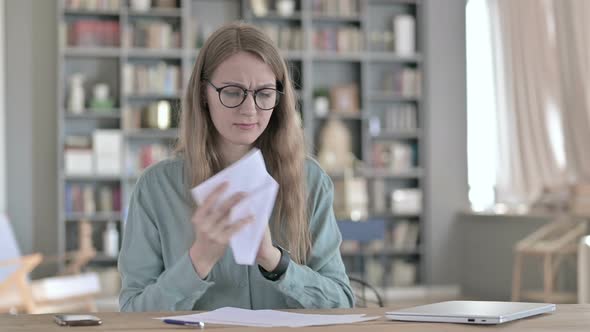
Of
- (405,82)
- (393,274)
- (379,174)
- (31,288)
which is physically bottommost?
(393,274)

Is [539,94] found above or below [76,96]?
below

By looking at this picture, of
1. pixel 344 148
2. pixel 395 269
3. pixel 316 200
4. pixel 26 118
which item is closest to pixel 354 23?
pixel 344 148

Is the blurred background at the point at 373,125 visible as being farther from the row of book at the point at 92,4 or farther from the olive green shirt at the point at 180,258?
the olive green shirt at the point at 180,258

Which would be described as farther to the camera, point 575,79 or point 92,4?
point 92,4

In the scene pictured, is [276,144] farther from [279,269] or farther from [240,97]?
[279,269]

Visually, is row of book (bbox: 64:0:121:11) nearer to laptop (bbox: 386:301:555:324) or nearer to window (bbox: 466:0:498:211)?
window (bbox: 466:0:498:211)

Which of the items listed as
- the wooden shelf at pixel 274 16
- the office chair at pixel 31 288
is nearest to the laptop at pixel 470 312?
the office chair at pixel 31 288

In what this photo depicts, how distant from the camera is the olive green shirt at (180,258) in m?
2.17

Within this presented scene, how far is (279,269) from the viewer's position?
207cm

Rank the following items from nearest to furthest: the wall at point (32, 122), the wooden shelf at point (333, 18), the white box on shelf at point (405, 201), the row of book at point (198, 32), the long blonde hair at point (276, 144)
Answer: the long blonde hair at point (276, 144)
the wall at point (32, 122)
the row of book at point (198, 32)
the wooden shelf at point (333, 18)
the white box on shelf at point (405, 201)

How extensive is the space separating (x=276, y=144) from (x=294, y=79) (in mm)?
6375

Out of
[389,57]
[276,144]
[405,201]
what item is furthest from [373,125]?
[276,144]

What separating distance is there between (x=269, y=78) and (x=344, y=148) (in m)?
6.70

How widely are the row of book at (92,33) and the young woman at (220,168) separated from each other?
633 cm
